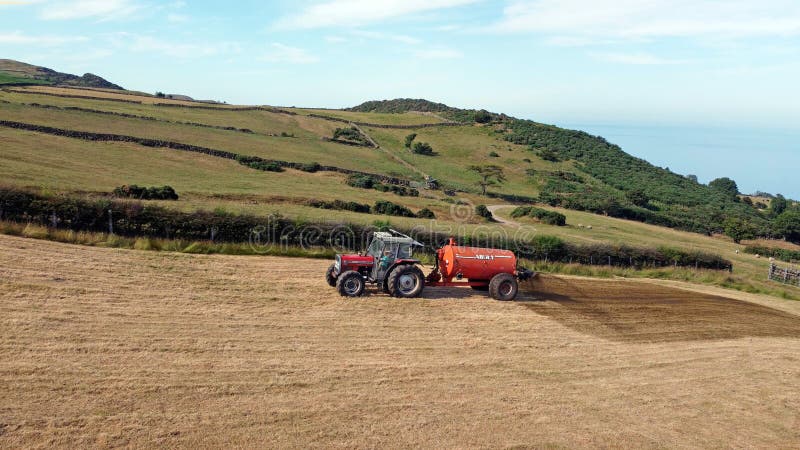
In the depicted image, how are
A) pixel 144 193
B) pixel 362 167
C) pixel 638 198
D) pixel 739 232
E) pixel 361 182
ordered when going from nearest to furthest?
pixel 144 193, pixel 361 182, pixel 739 232, pixel 362 167, pixel 638 198

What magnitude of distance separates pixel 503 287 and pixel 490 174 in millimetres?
55565

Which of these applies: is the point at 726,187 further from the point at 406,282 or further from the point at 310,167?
the point at 406,282

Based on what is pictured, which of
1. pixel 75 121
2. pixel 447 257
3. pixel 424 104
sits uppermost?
pixel 424 104

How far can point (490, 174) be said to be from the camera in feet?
245

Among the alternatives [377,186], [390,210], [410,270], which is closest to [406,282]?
[410,270]

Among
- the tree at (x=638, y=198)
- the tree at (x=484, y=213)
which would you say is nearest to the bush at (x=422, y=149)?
the tree at (x=638, y=198)

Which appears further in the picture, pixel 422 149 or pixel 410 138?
pixel 410 138

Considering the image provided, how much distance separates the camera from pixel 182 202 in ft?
110

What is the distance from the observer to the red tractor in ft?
62.2

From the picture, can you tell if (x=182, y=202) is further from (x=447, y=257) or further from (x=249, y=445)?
(x=249, y=445)

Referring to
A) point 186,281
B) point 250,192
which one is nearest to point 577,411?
point 186,281

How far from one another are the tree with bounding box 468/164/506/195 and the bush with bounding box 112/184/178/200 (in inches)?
1671

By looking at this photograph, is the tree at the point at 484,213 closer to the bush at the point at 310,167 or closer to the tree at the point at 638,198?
the bush at the point at 310,167

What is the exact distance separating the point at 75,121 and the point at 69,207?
39543mm
